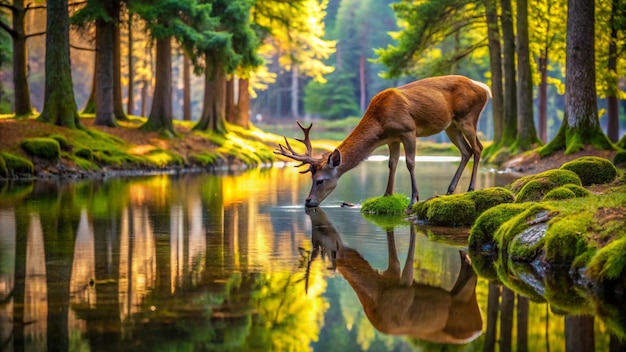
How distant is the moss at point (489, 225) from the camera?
9688 millimetres

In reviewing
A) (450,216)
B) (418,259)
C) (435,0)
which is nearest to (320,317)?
(418,259)

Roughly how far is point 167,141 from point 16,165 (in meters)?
10.7

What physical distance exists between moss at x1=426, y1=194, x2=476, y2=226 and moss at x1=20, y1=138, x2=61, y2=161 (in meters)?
14.0

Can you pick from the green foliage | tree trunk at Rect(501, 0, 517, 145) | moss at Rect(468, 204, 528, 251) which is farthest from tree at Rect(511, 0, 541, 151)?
the green foliage

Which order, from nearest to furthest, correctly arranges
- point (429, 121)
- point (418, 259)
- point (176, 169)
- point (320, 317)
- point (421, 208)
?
1. point (320, 317)
2. point (418, 259)
3. point (421, 208)
4. point (429, 121)
5. point (176, 169)

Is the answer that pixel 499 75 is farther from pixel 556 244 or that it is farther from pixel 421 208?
pixel 556 244

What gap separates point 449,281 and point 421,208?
5137mm

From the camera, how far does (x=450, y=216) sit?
11.9 metres

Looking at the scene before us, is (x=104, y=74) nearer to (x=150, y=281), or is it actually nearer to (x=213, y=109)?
(x=213, y=109)

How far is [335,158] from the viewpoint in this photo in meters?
13.5

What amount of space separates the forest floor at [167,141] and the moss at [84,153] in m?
0.93

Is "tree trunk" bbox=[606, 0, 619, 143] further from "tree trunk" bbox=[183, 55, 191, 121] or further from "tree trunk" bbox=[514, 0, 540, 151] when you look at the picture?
"tree trunk" bbox=[183, 55, 191, 121]

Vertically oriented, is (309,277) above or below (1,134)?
below

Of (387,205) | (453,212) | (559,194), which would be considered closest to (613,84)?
(387,205)
